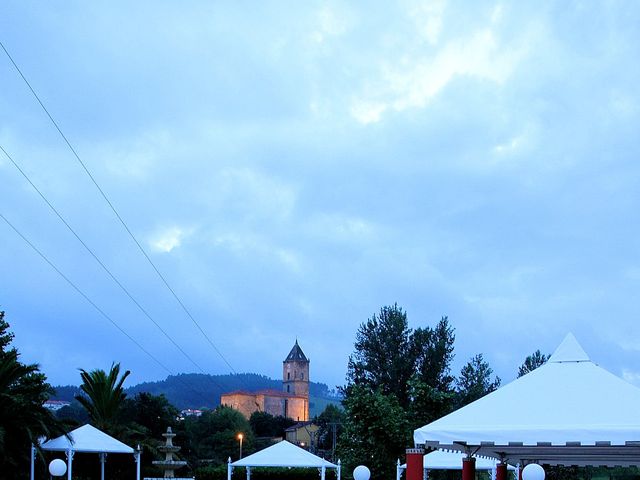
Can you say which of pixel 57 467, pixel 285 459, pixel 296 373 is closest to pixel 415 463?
pixel 57 467

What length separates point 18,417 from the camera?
21281mm

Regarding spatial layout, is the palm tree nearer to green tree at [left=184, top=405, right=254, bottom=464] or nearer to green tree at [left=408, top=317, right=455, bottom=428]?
green tree at [left=408, top=317, right=455, bottom=428]

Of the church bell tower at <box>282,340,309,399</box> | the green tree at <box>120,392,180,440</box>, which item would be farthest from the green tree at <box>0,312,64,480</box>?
the church bell tower at <box>282,340,309,399</box>

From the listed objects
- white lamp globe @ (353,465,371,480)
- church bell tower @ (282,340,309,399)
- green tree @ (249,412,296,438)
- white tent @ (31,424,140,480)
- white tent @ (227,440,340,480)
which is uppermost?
church bell tower @ (282,340,309,399)

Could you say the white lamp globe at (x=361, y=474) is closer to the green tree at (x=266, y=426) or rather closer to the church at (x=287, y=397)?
the green tree at (x=266, y=426)

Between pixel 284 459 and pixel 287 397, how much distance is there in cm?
14868

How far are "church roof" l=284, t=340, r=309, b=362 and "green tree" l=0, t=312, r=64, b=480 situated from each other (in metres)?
157

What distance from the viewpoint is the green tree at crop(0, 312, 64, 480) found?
21078mm

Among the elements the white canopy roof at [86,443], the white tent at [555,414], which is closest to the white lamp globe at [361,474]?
the white tent at [555,414]

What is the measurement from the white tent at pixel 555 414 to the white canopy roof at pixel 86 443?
1609 centimetres

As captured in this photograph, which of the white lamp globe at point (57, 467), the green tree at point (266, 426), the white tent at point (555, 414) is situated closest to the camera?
the white tent at point (555, 414)

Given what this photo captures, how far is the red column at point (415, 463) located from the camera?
9.29m

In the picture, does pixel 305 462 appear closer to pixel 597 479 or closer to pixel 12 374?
pixel 12 374

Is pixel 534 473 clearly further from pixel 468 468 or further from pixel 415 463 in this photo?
pixel 468 468
